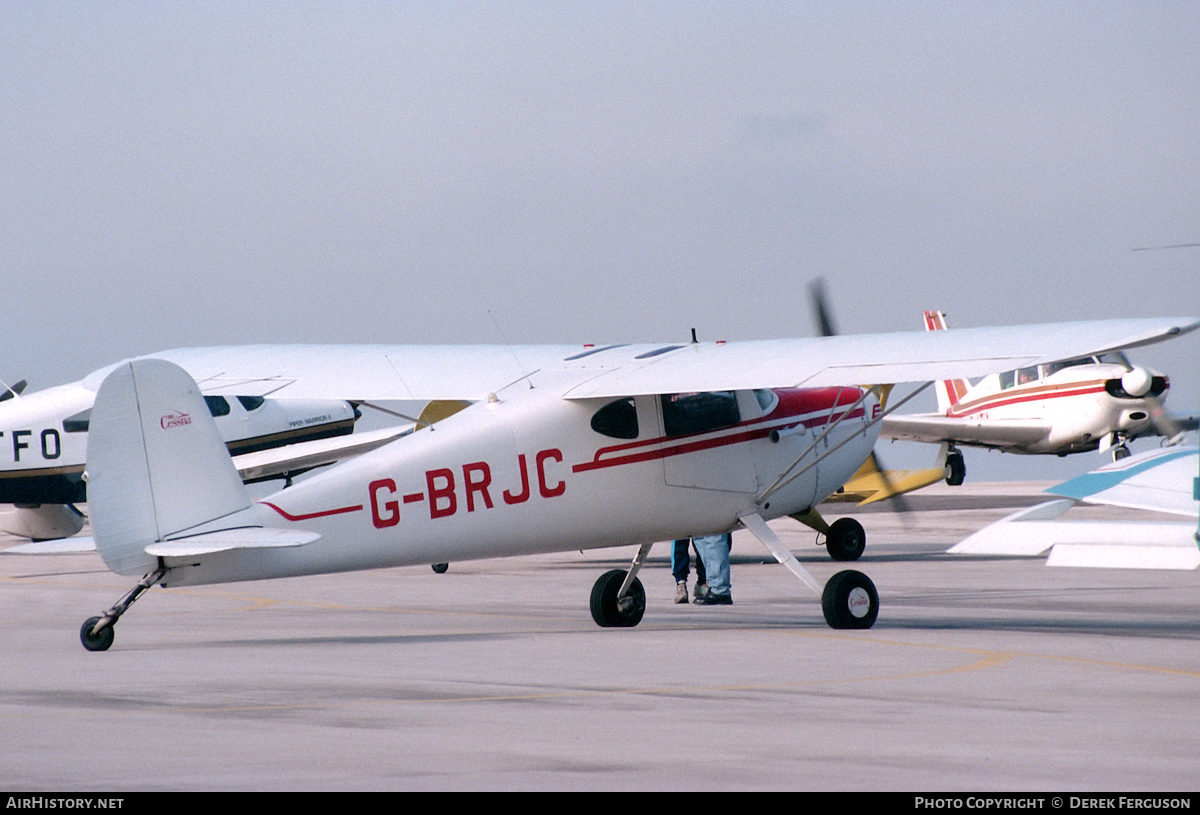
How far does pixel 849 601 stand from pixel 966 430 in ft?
101

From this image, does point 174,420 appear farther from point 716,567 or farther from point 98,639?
point 716,567

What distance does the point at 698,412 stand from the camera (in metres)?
15.5

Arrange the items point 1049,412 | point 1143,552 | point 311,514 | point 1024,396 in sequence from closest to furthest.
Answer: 1. point 1143,552
2. point 311,514
3. point 1049,412
4. point 1024,396

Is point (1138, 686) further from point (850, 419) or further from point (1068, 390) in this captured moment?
point (1068, 390)

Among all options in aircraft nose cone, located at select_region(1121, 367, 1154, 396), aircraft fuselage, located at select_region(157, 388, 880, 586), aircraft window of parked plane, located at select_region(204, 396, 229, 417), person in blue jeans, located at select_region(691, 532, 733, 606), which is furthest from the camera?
aircraft nose cone, located at select_region(1121, 367, 1154, 396)

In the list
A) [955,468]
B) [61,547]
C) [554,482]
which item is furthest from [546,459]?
[955,468]

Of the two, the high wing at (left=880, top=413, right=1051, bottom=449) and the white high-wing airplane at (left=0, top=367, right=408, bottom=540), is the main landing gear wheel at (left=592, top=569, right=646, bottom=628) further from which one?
the high wing at (left=880, top=413, right=1051, bottom=449)

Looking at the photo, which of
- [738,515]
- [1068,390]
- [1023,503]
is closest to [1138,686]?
[738,515]

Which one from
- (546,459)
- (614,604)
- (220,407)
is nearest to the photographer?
(546,459)

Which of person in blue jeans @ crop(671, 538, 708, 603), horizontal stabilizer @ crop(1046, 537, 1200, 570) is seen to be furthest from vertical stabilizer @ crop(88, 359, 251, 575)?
horizontal stabilizer @ crop(1046, 537, 1200, 570)

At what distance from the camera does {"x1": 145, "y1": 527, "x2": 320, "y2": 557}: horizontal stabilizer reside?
1291cm

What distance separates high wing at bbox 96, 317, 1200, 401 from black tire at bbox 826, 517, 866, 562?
8.40 meters

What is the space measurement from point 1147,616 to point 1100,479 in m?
7.54

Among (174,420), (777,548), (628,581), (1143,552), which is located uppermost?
(174,420)
